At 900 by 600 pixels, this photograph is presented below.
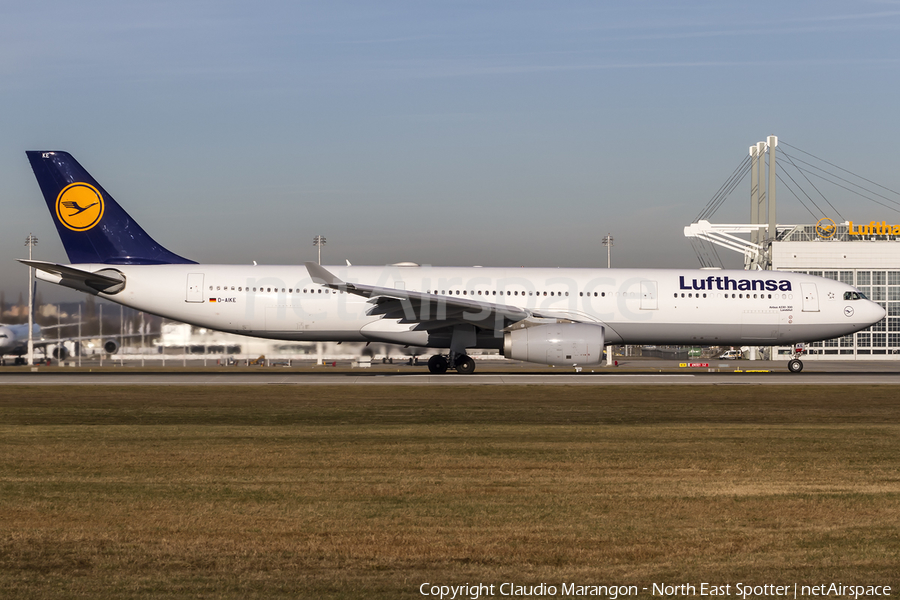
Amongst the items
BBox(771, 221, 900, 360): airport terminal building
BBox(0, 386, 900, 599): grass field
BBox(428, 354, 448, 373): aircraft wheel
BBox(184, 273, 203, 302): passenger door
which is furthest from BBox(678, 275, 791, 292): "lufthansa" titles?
BBox(771, 221, 900, 360): airport terminal building

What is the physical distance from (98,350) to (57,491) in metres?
37.2

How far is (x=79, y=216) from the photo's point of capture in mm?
28125

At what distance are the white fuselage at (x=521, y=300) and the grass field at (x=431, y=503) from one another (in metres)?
12.6

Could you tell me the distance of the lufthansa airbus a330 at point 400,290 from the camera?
27.6 meters

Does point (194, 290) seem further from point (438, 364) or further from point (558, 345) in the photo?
point (558, 345)

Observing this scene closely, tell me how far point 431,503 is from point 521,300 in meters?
20.6

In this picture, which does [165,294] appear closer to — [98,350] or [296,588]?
[98,350]

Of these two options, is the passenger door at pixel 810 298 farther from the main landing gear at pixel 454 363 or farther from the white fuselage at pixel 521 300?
the main landing gear at pixel 454 363

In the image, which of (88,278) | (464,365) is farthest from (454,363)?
(88,278)

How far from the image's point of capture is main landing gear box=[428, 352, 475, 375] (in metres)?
27.6

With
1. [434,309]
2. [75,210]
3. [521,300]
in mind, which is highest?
[75,210]

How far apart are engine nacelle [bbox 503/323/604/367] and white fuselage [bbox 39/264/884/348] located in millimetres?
1887

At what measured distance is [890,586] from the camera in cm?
558

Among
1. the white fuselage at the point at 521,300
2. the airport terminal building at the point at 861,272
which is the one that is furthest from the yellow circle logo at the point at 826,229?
the white fuselage at the point at 521,300
